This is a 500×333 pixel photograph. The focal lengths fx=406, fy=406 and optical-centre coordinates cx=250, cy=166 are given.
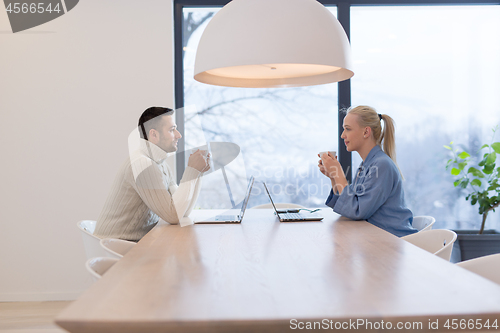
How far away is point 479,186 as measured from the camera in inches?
130

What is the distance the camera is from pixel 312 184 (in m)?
3.53

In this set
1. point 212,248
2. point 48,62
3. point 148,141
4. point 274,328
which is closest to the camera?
point 274,328

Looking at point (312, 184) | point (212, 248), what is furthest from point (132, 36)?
point (212, 248)

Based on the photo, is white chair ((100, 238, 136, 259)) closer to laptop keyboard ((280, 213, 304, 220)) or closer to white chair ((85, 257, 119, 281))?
white chair ((85, 257, 119, 281))

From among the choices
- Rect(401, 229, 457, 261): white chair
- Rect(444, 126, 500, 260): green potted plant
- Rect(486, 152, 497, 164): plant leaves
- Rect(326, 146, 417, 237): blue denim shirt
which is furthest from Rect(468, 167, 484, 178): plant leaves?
Rect(401, 229, 457, 261): white chair

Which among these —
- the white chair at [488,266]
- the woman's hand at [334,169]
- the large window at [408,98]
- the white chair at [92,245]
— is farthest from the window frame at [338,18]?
the white chair at [488,266]

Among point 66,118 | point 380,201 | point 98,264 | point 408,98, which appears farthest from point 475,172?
point 66,118

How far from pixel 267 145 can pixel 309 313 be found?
9.02ft

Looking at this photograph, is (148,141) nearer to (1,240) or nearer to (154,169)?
(154,169)

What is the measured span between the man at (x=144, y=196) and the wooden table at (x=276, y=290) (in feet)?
1.73

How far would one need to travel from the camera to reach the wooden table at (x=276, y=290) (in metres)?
0.79

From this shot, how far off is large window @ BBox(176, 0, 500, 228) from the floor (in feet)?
4.56

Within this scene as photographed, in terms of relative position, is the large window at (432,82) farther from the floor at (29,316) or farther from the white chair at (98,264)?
the floor at (29,316)

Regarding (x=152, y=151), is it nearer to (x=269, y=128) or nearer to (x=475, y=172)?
(x=269, y=128)
